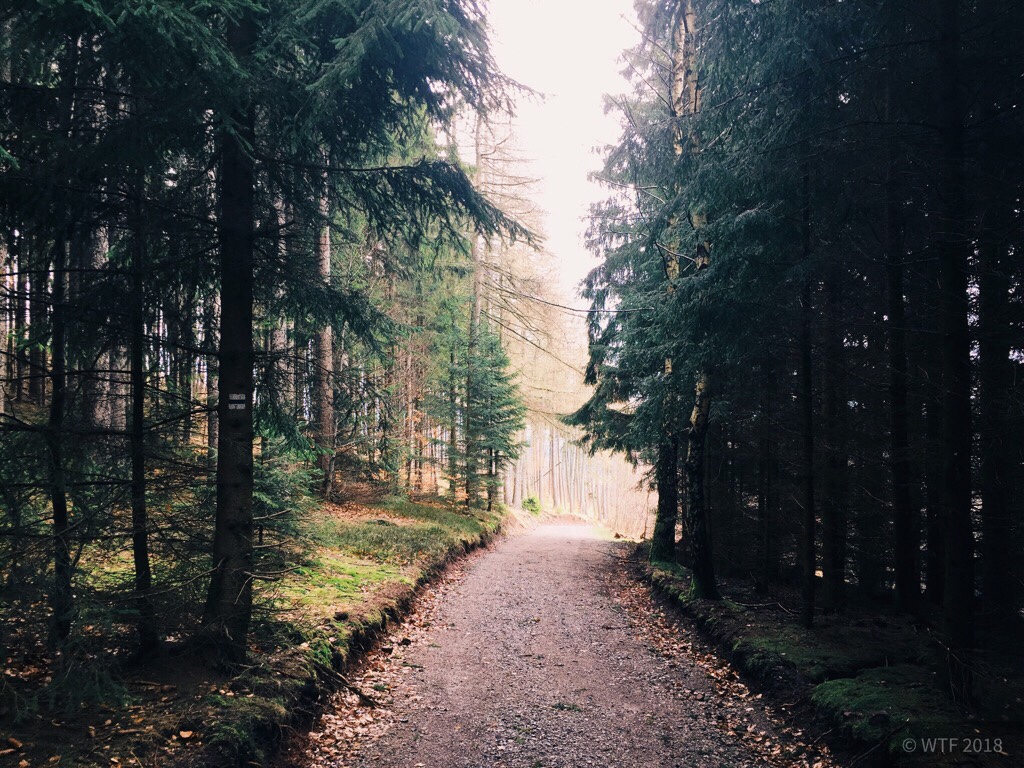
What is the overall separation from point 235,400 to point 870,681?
23.0ft

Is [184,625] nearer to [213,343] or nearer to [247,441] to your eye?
[247,441]

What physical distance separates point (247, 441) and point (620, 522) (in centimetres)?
3838

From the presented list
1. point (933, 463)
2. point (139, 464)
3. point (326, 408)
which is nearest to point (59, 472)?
point (139, 464)

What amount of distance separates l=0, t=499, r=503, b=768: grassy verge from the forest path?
16.3 inches

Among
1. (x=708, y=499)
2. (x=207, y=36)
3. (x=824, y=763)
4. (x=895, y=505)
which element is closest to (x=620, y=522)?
(x=708, y=499)

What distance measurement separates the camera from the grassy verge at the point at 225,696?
12.1ft

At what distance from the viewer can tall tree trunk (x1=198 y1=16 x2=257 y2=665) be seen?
5.06m

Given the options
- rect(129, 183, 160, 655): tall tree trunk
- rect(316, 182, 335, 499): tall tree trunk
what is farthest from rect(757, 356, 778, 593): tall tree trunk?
rect(129, 183, 160, 655): tall tree trunk

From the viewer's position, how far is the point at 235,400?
5.26 metres

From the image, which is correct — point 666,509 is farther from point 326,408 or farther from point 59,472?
point 59,472

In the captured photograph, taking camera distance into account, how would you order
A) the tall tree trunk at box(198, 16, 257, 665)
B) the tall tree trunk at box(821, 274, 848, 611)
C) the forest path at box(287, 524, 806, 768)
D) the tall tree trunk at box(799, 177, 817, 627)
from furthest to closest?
the tall tree trunk at box(821, 274, 848, 611)
the tall tree trunk at box(799, 177, 817, 627)
the tall tree trunk at box(198, 16, 257, 665)
the forest path at box(287, 524, 806, 768)

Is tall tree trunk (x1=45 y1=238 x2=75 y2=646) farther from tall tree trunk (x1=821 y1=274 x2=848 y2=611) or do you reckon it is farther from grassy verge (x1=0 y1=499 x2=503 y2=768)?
tall tree trunk (x1=821 y1=274 x2=848 y2=611)

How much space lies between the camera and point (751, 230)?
25.6ft

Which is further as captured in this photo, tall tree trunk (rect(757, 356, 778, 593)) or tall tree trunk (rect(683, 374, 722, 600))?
tall tree trunk (rect(683, 374, 722, 600))
